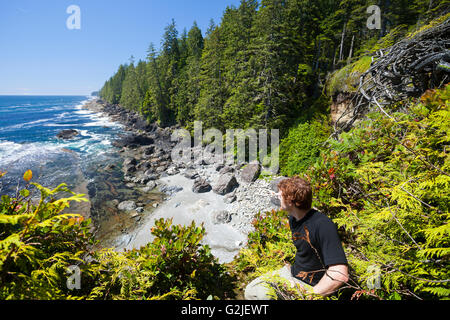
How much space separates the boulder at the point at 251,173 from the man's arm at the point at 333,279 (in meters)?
12.0

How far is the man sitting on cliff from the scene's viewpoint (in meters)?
1.74

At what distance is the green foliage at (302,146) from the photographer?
457 inches

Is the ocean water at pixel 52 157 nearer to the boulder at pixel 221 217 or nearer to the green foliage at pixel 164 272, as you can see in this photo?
the boulder at pixel 221 217

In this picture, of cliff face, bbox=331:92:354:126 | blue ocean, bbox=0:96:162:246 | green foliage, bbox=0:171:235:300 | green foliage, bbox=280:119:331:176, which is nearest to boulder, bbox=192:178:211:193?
blue ocean, bbox=0:96:162:246

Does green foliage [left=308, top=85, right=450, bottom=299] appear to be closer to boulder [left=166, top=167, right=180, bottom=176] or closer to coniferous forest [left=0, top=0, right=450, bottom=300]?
coniferous forest [left=0, top=0, right=450, bottom=300]

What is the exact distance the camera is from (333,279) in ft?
5.68

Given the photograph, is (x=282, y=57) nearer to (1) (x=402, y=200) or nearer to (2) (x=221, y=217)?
(2) (x=221, y=217)

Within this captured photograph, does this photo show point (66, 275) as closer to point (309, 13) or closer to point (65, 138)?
point (309, 13)

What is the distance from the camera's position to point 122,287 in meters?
2.14

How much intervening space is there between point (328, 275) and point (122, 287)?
238cm

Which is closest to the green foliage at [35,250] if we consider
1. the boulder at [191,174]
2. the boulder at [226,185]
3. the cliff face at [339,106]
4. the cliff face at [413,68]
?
the cliff face at [413,68]

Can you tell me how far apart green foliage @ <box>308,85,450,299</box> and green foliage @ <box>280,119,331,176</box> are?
796 cm

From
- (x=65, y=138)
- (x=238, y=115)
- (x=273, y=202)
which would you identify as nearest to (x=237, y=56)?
(x=238, y=115)

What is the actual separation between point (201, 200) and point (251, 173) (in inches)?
179
